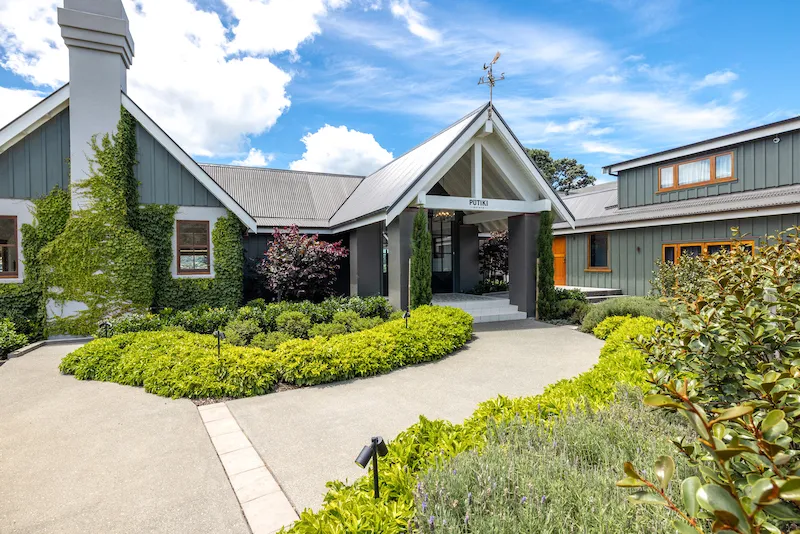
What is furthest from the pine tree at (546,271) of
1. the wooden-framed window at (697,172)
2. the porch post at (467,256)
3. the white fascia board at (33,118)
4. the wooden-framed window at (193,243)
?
the white fascia board at (33,118)

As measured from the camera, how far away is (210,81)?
29.5 feet

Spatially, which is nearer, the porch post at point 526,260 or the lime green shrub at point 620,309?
the lime green shrub at point 620,309

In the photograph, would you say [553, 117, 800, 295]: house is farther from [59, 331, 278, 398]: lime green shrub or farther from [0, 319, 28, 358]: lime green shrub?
[0, 319, 28, 358]: lime green shrub

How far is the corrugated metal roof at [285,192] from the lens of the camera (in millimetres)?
15641

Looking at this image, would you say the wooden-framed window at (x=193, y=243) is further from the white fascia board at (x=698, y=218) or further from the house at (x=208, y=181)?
the white fascia board at (x=698, y=218)

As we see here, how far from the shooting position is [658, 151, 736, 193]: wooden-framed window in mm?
13750

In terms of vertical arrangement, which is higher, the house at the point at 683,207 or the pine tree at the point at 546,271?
the house at the point at 683,207

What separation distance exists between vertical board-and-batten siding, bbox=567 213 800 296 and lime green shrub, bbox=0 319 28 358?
64.1 feet

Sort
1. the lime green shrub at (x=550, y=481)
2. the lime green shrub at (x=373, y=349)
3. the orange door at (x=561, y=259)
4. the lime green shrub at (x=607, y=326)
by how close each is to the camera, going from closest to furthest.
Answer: the lime green shrub at (x=550, y=481)
the lime green shrub at (x=373, y=349)
the lime green shrub at (x=607, y=326)
the orange door at (x=561, y=259)

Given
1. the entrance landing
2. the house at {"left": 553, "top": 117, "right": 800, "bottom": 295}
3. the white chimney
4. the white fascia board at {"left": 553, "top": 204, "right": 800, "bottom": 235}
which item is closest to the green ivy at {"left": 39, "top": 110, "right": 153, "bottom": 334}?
the white chimney

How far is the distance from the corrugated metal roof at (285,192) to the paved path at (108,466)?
958 cm

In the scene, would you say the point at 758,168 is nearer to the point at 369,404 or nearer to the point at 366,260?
the point at 366,260

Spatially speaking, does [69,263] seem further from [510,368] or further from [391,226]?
[510,368]

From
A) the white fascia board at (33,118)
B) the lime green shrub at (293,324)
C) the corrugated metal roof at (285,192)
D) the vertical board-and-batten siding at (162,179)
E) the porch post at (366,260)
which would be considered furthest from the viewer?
the corrugated metal roof at (285,192)
